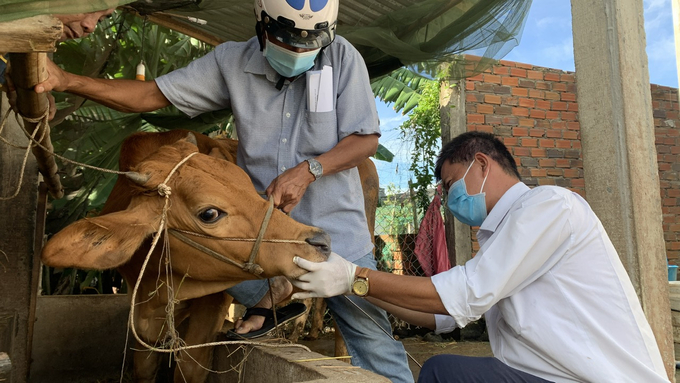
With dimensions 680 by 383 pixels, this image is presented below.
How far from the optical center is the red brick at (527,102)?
7949 millimetres

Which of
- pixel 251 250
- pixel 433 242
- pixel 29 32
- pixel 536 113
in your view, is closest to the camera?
pixel 29 32

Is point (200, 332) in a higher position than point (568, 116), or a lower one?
lower

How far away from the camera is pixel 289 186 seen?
272 centimetres

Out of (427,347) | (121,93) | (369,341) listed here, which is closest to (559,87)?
(427,347)

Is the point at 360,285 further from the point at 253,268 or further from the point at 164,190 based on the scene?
the point at 164,190

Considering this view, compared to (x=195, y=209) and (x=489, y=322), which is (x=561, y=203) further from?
(x=195, y=209)

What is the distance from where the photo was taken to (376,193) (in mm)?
5219

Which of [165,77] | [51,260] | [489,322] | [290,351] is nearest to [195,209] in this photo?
[51,260]

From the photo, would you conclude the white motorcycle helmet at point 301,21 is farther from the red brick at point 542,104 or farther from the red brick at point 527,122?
the red brick at point 542,104

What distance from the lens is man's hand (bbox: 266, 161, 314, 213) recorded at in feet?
8.85

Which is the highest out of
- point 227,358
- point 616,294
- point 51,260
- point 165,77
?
point 165,77

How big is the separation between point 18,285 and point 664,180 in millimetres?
8654

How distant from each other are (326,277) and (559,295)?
2.96 feet

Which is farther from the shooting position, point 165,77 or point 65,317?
point 65,317
